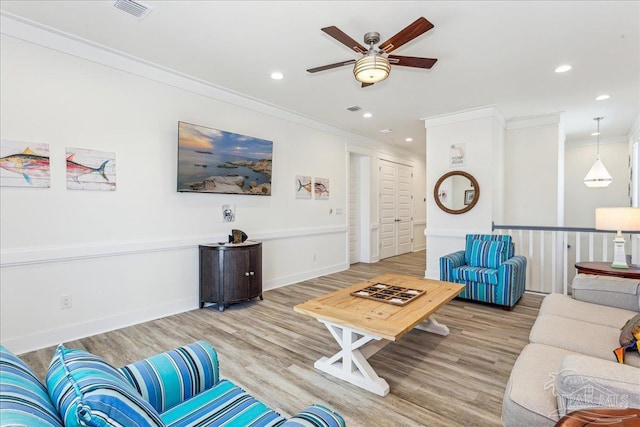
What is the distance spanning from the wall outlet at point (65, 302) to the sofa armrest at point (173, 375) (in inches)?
85.7

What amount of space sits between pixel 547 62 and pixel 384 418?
148 inches

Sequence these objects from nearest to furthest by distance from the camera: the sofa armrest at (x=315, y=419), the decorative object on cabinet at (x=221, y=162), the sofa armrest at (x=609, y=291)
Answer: the sofa armrest at (x=315, y=419) → the sofa armrest at (x=609, y=291) → the decorative object on cabinet at (x=221, y=162)

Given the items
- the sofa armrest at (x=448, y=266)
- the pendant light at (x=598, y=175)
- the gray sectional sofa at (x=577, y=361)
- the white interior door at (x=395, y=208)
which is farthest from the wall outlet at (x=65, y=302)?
the pendant light at (x=598, y=175)

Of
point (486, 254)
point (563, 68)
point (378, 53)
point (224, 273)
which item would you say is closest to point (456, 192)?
point (486, 254)

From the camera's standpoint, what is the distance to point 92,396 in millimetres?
738

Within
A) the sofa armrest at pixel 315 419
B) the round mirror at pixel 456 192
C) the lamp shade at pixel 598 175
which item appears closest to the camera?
the sofa armrest at pixel 315 419

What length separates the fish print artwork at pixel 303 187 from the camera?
208 inches

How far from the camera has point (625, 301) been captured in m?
2.37

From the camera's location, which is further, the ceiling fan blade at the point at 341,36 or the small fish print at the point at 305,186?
the small fish print at the point at 305,186

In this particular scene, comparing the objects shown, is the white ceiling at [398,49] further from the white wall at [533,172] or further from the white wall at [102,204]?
the white wall at [533,172]

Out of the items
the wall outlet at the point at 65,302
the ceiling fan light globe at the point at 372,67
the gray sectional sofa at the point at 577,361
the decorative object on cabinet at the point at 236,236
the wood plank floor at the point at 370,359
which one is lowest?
the wood plank floor at the point at 370,359

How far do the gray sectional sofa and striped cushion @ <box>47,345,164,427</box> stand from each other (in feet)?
4.60

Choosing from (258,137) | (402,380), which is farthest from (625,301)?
(258,137)

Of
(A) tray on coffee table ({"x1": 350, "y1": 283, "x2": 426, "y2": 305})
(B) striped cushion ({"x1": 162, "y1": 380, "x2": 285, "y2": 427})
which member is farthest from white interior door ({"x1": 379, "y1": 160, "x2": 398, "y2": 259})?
(B) striped cushion ({"x1": 162, "y1": 380, "x2": 285, "y2": 427})
